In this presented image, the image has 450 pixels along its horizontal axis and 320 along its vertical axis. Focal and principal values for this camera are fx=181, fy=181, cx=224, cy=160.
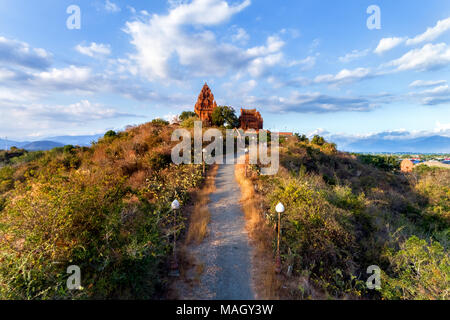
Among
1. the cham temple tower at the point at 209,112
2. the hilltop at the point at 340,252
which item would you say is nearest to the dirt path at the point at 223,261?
the hilltop at the point at 340,252

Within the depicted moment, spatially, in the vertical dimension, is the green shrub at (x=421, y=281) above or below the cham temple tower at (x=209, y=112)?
below

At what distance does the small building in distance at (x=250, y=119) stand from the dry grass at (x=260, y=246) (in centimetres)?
2301

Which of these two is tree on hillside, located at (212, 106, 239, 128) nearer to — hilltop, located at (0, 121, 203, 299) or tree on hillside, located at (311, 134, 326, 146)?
tree on hillside, located at (311, 134, 326, 146)

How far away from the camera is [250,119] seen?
32562mm

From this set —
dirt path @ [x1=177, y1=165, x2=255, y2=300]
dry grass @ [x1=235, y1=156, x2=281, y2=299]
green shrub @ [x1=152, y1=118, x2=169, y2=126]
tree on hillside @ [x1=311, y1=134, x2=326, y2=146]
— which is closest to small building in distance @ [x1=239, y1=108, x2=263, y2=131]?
tree on hillside @ [x1=311, y1=134, x2=326, y2=146]

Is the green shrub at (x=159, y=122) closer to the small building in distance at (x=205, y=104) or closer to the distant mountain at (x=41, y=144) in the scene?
the distant mountain at (x=41, y=144)

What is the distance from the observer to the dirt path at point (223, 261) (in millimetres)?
4422

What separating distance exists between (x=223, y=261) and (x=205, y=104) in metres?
27.5

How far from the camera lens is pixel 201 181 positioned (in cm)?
1154

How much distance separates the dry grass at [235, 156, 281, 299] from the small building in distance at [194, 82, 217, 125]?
21368 mm

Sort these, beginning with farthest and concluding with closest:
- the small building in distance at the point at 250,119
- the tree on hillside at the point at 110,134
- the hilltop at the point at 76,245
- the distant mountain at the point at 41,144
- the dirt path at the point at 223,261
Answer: the small building in distance at the point at 250,119 < the distant mountain at the point at 41,144 < the tree on hillside at the point at 110,134 < the dirt path at the point at 223,261 < the hilltop at the point at 76,245

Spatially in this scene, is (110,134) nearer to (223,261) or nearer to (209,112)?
(209,112)

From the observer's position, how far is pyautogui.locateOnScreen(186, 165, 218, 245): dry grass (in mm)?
6472
